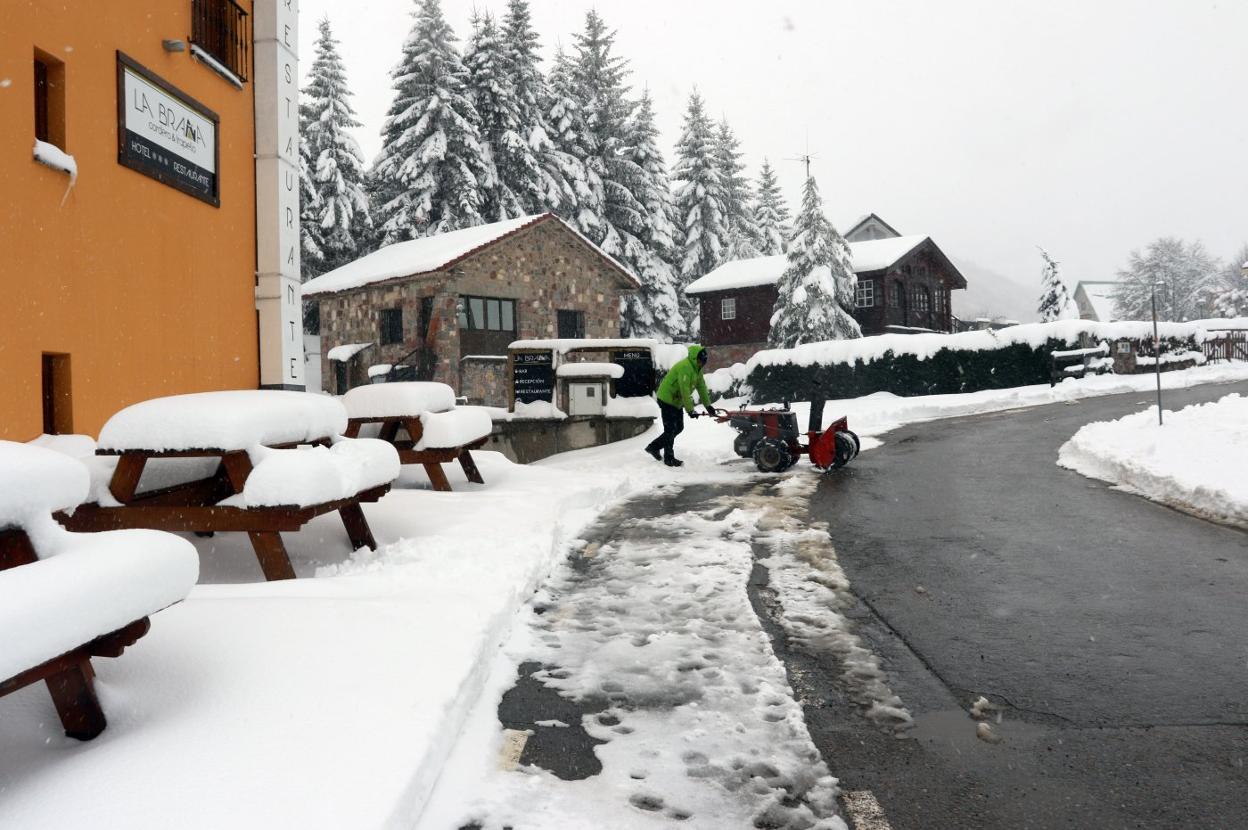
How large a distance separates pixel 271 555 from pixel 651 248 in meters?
39.4

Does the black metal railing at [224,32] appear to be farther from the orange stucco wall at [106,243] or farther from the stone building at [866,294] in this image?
the stone building at [866,294]

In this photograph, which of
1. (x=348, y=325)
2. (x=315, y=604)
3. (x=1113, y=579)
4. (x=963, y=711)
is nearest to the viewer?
(x=963, y=711)

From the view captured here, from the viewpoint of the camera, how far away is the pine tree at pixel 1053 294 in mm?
50750

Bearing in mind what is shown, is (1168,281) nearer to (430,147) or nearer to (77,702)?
(430,147)

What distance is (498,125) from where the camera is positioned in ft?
128

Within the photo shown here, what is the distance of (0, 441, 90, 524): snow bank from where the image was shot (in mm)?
2820

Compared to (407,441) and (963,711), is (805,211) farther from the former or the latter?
(963,711)

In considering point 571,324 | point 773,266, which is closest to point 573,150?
point 773,266

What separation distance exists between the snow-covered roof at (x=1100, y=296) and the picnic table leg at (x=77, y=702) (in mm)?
97032

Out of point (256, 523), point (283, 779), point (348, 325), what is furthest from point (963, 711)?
point (348, 325)

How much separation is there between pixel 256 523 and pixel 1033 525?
20.2 feet

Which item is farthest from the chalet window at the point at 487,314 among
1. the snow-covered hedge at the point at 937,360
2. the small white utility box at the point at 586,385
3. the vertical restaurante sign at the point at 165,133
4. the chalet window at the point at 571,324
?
the vertical restaurante sign at the point at 165,133

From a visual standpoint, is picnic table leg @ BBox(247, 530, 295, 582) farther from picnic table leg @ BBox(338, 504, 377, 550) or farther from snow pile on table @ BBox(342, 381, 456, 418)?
snow pile on table @ BBox(342, 381, 456, 418)

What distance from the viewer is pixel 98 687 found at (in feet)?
10.5
